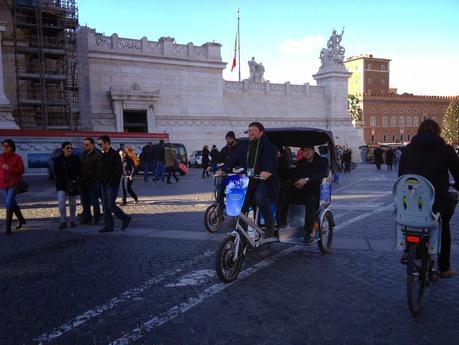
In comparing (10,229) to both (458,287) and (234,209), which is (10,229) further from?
(458,287)

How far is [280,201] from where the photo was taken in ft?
21.9

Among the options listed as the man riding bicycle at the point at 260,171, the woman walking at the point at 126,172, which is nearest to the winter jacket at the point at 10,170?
the woman walking at the point at 126,172

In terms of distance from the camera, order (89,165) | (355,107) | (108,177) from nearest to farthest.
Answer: (108,177)
(89,165)
(355,107)

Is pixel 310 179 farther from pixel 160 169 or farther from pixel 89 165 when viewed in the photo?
pixel 160 169

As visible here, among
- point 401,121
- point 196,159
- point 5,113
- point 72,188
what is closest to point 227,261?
point 72,188

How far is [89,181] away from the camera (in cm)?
960

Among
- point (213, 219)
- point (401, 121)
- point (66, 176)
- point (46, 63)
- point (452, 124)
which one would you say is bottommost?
point (213, 219)

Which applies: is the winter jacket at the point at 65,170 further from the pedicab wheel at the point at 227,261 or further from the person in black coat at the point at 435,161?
the person in black coat at the point at 435,161

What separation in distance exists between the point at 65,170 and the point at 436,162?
713cm

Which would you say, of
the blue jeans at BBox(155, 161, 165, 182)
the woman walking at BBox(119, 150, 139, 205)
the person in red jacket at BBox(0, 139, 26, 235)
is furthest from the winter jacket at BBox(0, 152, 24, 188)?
the blue jeans at BBox(155, 161, 165, 182)

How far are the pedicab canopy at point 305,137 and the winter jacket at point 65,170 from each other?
4.29m

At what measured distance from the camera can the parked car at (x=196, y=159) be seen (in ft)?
113

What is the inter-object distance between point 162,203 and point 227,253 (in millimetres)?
7819

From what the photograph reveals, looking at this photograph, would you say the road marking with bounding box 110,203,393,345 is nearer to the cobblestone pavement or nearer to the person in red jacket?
the cobblestone pavement
